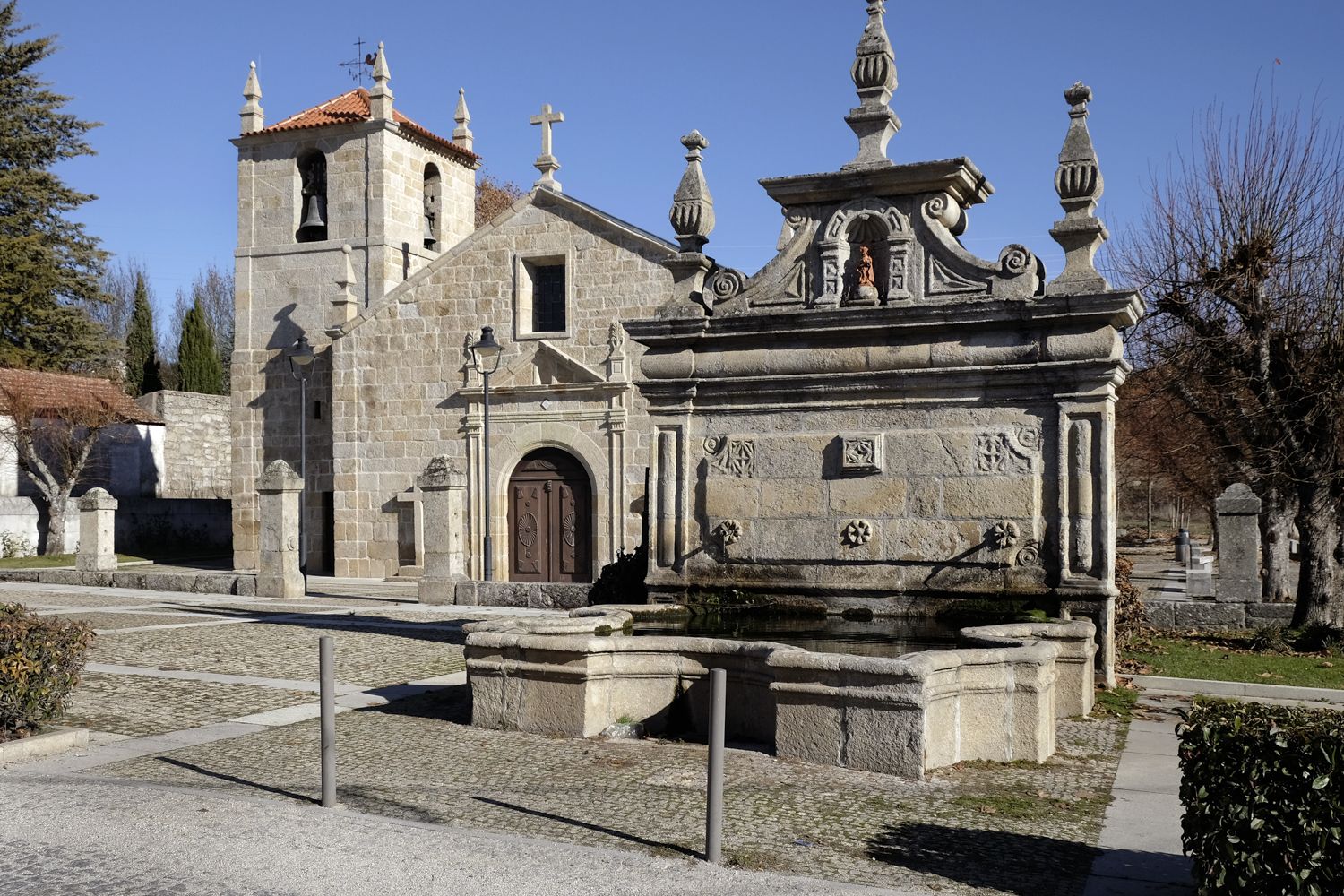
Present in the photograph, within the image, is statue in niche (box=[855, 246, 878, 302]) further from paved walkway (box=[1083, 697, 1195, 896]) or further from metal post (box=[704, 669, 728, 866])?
metal post (box=[704, 669, 728, 866])

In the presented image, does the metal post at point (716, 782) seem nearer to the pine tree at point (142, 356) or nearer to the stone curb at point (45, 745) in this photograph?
the stone curb at point (45, 745)

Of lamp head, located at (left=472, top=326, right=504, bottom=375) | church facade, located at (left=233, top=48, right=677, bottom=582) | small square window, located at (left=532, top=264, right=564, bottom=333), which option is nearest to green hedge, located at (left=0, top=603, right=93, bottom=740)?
lamp head, located at (left=472, top=326, right=504, bottom=375)

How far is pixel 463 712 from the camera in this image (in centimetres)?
873

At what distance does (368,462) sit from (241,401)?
13.5 ft

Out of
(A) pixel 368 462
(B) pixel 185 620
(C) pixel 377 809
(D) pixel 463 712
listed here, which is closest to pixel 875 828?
(C) pixel 377 809

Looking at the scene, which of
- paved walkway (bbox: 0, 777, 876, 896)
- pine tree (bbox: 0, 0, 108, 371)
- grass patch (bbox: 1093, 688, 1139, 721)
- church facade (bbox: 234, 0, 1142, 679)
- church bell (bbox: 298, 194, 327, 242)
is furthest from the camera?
pine tree (bbox: 0, 0, 108, 371)

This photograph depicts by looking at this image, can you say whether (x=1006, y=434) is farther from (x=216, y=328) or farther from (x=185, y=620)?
(x=216, y=328)

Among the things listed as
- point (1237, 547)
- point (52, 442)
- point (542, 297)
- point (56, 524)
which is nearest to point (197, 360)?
point (52, 442)

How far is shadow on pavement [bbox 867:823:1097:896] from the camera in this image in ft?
16.5

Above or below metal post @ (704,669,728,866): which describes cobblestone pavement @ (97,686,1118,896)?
below

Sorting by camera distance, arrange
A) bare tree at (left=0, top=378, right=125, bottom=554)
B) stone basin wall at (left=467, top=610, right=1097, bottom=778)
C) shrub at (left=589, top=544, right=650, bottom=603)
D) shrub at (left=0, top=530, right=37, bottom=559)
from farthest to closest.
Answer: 1. bare tree at (left=0, top=378, right=125, bottom=554)
2. shrub at (left=0, top=530, right=37, bottom=559)
3. shrub at (left=589, top=544, right=650, bottom=603)
4. stone basin wall at (left=467, top=610, right=1097, bottom=778)

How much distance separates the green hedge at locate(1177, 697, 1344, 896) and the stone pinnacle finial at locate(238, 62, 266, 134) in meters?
27.5

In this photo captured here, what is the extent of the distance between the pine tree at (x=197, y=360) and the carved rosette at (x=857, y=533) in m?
39.7

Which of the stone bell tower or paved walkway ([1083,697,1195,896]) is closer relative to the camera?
paved walkway ([1083,697,1195,896])
